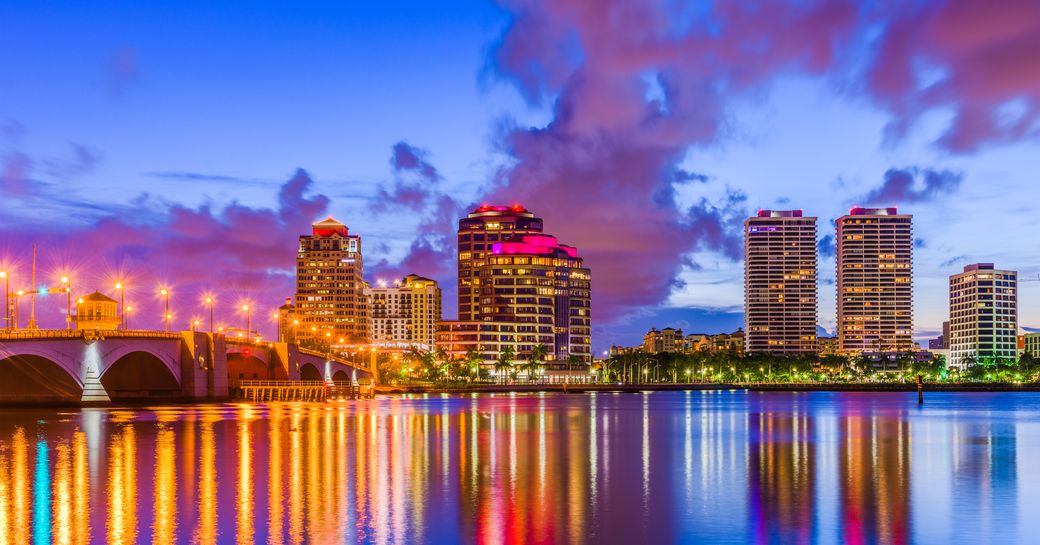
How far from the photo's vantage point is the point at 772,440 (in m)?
72.7

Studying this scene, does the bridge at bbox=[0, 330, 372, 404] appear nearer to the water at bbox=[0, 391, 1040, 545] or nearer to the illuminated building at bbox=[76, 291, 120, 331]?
the illuminated building at bbox=[76, 291, 120, 331]

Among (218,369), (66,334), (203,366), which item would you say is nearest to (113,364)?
(203,366)

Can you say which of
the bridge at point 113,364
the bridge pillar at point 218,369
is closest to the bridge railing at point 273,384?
the bridge at point 113,364

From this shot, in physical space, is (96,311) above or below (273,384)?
above

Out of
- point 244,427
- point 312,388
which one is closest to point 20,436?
point 244,427

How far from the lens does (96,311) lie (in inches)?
5556

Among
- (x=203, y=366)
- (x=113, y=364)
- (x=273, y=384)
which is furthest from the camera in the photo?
(x=273, y=384)

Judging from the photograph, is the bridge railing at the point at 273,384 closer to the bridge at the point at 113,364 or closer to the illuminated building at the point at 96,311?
the bridge at the point at 113,364

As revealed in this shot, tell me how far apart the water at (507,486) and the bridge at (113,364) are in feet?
92.1

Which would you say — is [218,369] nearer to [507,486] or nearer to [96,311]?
[96,311]

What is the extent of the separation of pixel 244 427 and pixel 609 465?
120ft

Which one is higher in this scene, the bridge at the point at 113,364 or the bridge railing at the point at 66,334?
the bridge railing at the point at 66,334

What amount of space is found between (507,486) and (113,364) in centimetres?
10005

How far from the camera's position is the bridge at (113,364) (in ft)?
347
